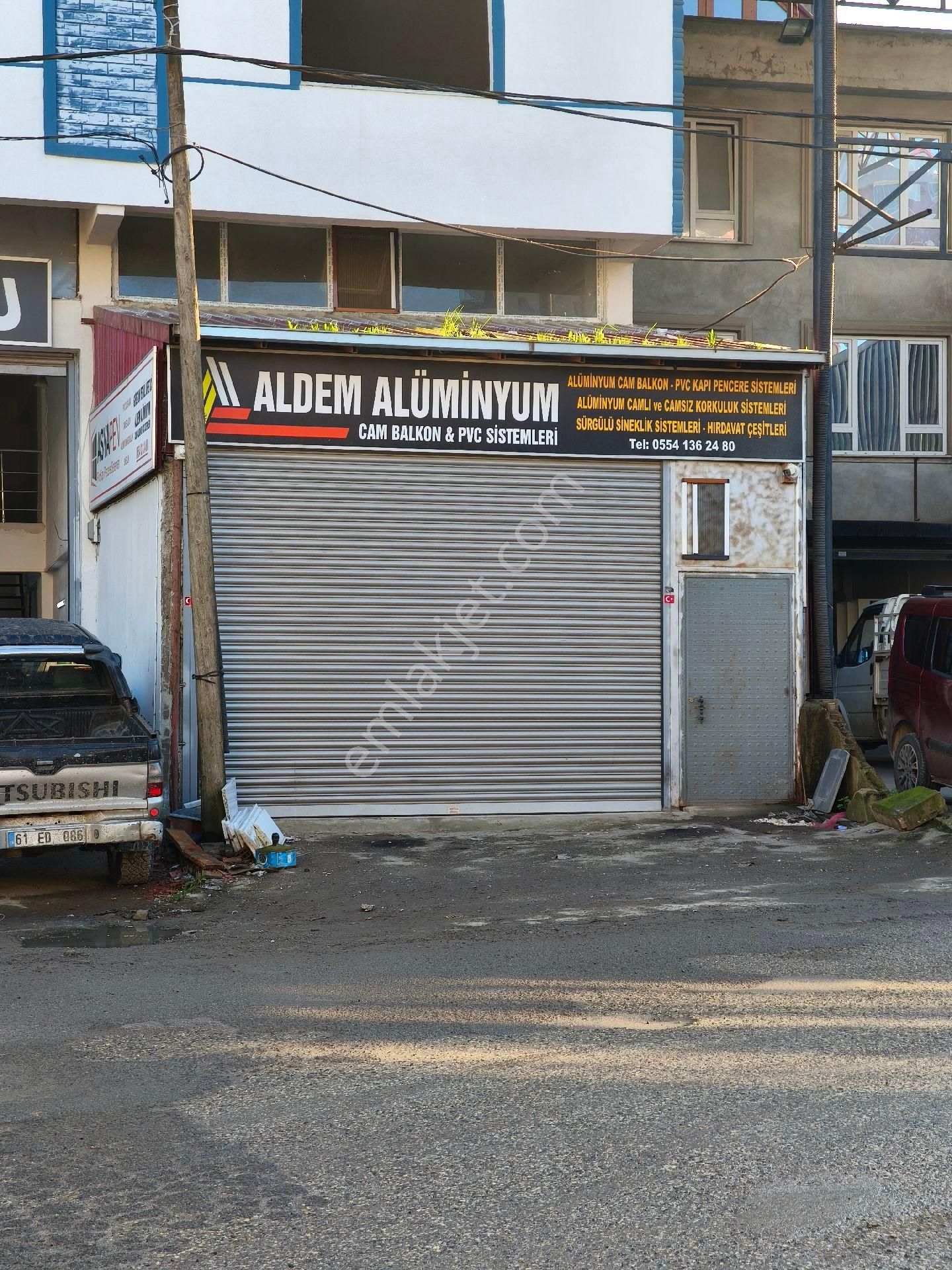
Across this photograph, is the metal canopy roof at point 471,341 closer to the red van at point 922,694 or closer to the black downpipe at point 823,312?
the black downpipe at point 823,312

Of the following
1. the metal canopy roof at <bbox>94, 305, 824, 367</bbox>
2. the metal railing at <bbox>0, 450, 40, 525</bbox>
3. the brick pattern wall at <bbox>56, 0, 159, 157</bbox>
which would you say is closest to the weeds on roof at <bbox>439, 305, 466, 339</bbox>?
the metal canopy roof at <bbox>94, 305, 824, 367</bbox>

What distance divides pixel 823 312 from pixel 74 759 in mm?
9915

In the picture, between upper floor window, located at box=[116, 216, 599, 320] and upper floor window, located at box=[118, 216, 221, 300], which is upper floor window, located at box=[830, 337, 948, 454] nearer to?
upper floor window, located at box=[116, 216, 599, 320]

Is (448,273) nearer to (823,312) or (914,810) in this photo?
(823,312)

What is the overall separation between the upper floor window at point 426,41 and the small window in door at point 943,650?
27.8ft

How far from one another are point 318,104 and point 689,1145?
14.1 meters

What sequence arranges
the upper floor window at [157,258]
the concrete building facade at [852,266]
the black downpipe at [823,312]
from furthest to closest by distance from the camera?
the concrete building facade at [852,266] → the upper floor window at [157,258] → the black downpipe at [823,312]

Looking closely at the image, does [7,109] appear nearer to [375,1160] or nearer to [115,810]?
[115,810]

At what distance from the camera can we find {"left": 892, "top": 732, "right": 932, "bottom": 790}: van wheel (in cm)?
1359

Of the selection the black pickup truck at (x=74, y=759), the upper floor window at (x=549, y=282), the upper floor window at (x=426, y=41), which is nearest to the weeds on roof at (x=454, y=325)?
the upper floor window at (x=549, y=282)

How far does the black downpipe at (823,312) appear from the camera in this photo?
14.9 m

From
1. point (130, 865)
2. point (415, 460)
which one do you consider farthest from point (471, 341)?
point (130, 865)

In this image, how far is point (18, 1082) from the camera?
5395 mm

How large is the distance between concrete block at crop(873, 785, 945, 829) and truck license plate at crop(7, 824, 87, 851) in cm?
702
